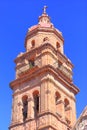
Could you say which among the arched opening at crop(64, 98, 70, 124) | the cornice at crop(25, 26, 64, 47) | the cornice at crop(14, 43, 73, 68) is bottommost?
the arched opening at crop(64, 98, 70, 124)

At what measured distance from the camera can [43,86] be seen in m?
35.7

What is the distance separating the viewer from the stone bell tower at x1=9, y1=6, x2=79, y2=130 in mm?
34688

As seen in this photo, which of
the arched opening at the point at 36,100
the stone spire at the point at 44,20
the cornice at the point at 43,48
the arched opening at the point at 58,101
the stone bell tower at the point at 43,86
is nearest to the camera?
the stone bell tower at the point at 43,86

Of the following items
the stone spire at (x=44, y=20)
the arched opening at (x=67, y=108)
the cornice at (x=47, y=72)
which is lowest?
the arched opening at (x=67, y=108)

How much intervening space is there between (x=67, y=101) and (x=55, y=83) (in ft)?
7.51

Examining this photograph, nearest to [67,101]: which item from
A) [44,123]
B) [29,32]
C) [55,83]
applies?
[55,83]

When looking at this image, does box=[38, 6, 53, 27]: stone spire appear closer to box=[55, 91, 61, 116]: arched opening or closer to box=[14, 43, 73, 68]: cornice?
box=[14, 43, 73, 68]: cornice

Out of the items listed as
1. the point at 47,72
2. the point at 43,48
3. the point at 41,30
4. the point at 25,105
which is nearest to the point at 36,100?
the point at 25,105

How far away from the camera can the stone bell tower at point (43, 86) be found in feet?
114

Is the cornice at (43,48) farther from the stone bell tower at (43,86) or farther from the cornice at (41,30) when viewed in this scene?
the cornice at (41,30)

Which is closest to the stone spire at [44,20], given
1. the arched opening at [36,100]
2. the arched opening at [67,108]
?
the arched opening at [36,100]

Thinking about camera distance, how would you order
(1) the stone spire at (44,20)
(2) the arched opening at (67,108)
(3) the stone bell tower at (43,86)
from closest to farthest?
1. (3) the stone bell tower at (43,86)
2. (2) the arched opening at (67,108)
3. (1) the stone spire at (44,20)

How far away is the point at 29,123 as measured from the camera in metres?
35.0

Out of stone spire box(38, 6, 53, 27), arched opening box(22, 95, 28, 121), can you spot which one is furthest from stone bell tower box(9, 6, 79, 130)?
stone spire box(38, 6, 53, 27)
